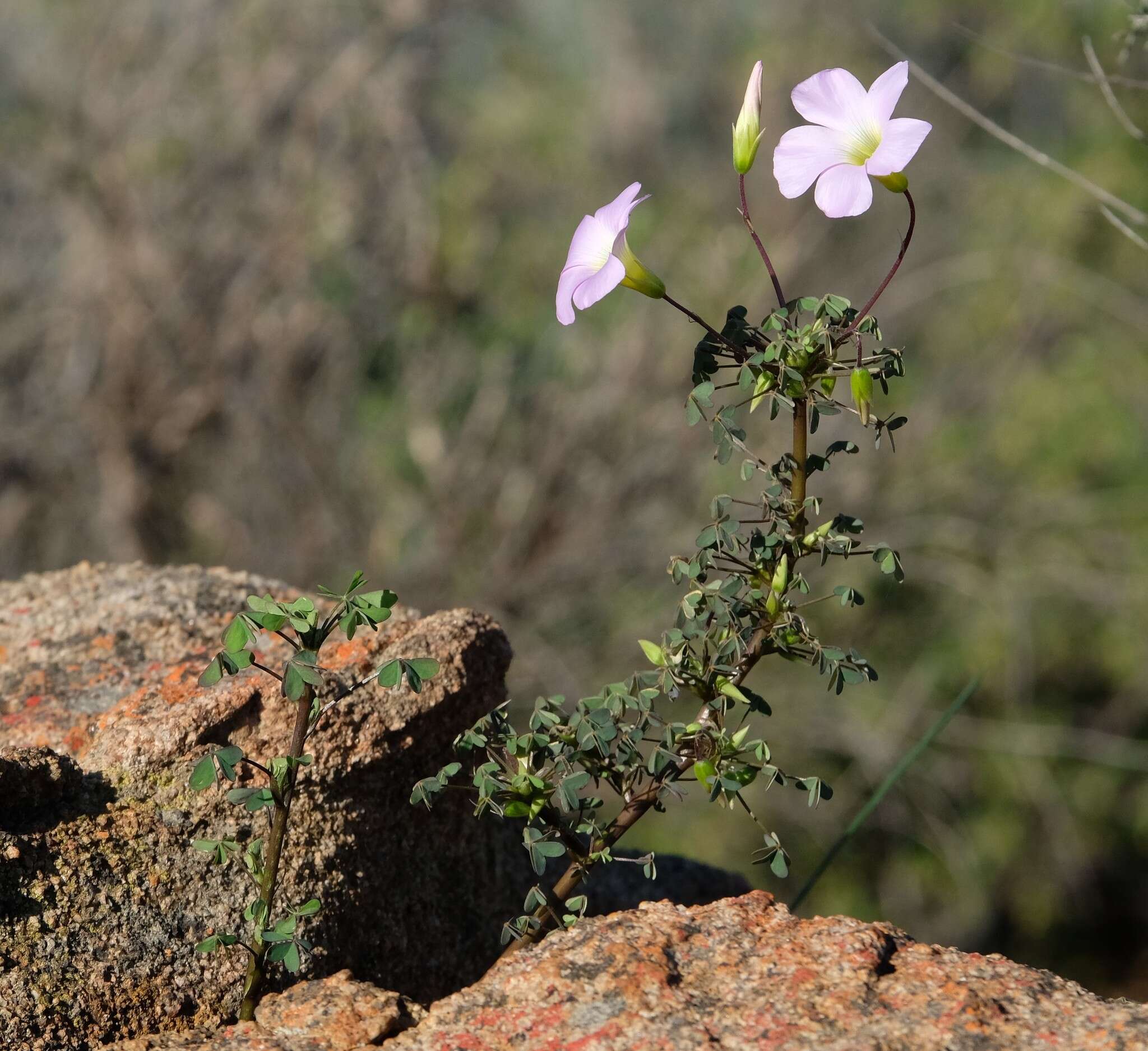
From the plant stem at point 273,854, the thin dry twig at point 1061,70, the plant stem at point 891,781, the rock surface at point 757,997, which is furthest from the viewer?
the thin dry twig at point 1061,70

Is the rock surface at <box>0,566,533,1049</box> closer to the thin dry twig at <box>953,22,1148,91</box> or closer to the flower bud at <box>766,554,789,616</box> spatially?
the flower bud at <box>766,554,789,616</box>

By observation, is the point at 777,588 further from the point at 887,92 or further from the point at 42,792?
the point at 42,792

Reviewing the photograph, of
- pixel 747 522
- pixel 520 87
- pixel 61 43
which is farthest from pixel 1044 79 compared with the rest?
pixel 747 522

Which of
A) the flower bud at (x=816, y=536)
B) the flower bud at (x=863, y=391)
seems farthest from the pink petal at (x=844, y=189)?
the flower bud at (x=816, y=536)

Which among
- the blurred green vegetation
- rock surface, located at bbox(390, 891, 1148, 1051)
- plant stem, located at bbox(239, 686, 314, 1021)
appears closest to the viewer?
rock surface, located at bbox(390, 891, 1148, 1051)

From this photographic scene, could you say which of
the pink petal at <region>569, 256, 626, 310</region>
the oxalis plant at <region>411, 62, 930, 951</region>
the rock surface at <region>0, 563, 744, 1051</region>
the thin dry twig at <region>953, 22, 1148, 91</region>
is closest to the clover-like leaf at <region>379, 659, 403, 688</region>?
the oxalis plant at <region>411, 62, 930, 951</region>

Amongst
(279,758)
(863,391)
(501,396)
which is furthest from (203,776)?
(501,396)

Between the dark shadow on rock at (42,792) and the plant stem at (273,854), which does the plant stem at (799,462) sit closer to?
the plant stem at (273,854)

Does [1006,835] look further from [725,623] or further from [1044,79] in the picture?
[725,623]
